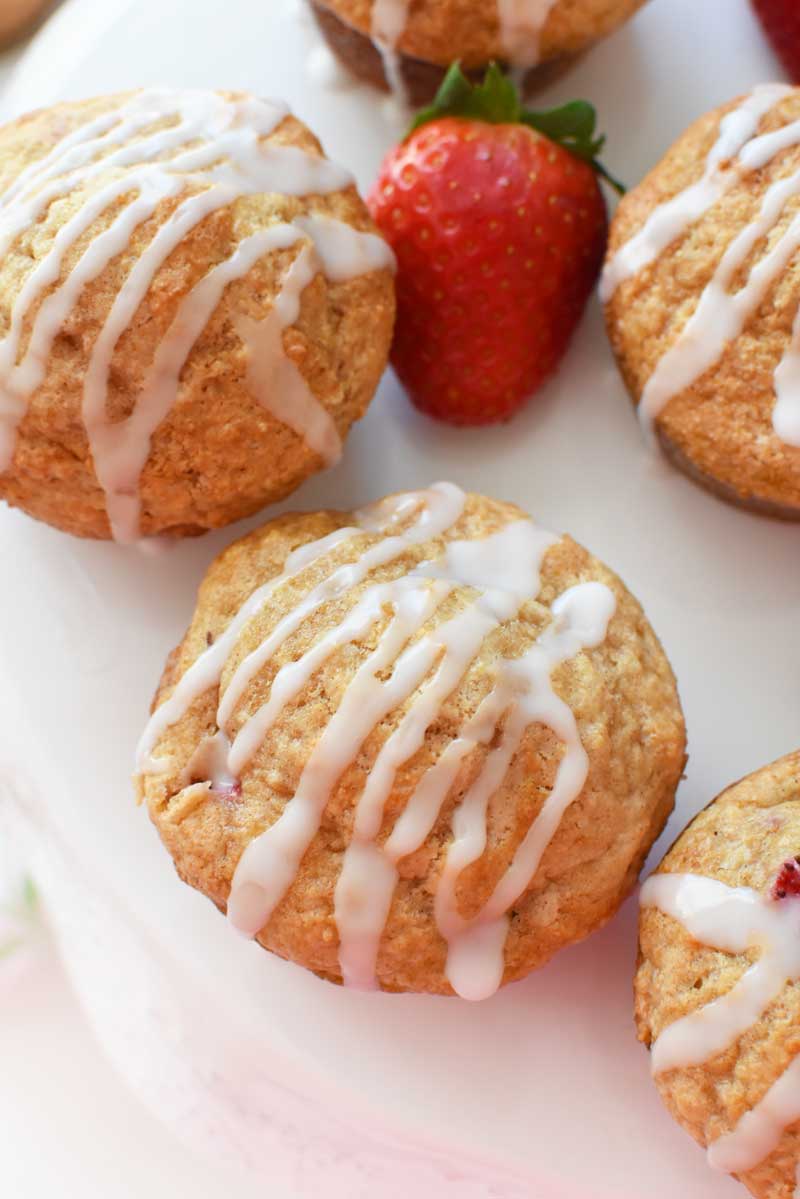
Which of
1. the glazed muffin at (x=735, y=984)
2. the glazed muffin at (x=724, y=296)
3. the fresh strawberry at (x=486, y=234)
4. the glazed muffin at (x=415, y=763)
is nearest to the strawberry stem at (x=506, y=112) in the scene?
the fresh strawberry at (x=486, y=234)

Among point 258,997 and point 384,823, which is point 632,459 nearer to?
point 384,823

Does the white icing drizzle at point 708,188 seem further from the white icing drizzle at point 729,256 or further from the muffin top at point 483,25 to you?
the muffin top at point 483,25

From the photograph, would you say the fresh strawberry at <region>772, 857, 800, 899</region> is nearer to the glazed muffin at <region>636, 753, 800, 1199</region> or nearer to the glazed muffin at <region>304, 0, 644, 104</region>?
the glazed muffin at <region>636, 753, 800, 1199</region>

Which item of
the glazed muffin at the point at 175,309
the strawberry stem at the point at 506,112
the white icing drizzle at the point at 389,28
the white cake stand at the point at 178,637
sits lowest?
the white cake stand at the point at 178,637

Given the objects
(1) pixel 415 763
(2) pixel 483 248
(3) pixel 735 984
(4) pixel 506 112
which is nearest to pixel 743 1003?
(3) pixel 735 984

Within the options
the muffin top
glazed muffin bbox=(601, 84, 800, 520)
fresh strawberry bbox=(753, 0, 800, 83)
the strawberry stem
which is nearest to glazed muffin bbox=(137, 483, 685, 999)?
glazed muffin bbox=(601, 84, 800, 520)

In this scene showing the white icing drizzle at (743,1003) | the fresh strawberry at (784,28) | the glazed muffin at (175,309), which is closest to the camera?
the white icing drizzle at (743,1003)

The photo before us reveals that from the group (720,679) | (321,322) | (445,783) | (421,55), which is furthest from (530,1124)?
(421,55)
